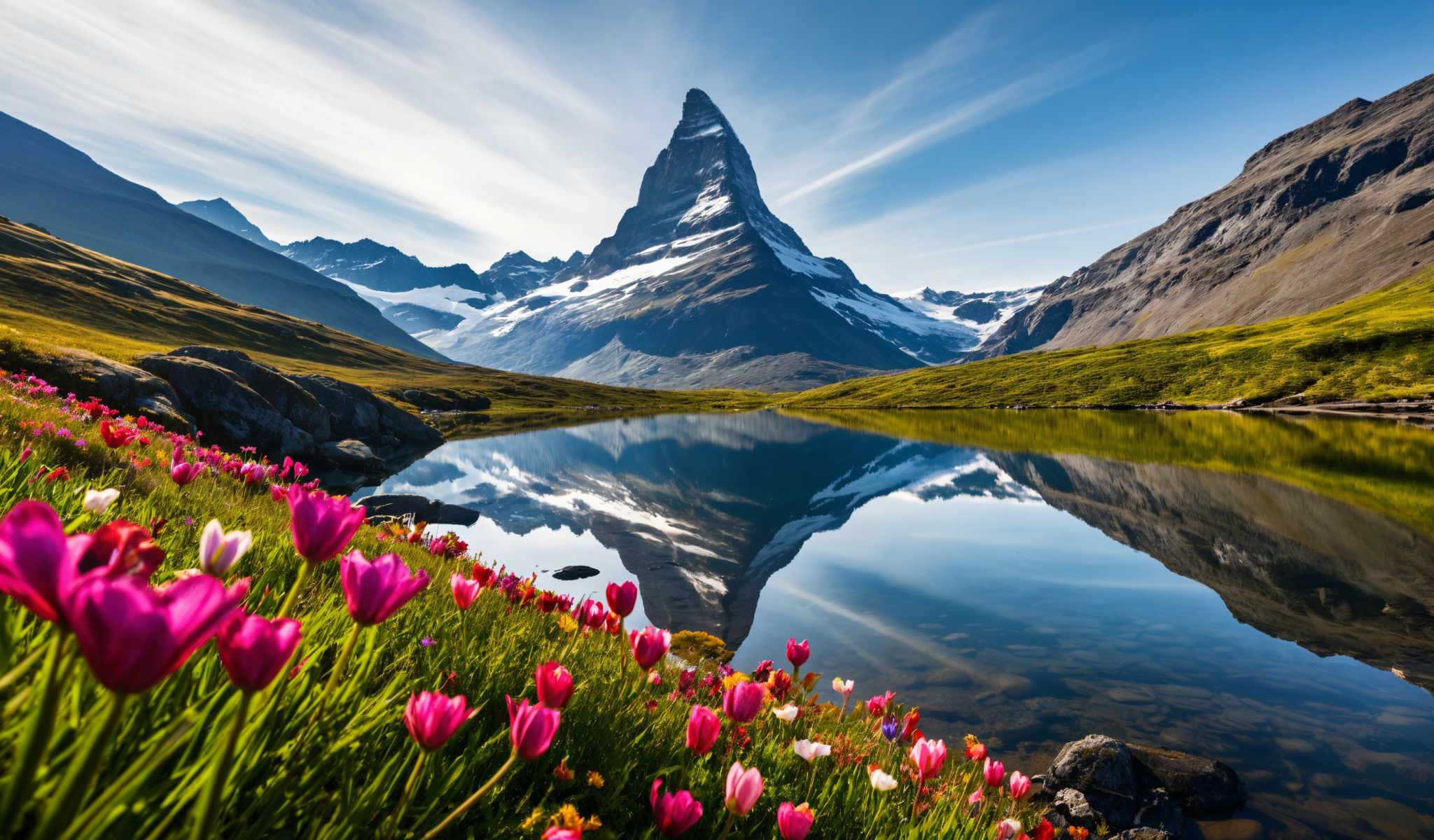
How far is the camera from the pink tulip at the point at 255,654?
1.22m

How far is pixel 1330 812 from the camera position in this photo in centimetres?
743

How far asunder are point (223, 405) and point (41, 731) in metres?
37.3

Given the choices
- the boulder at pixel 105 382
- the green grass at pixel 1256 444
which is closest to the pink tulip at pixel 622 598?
the boulder at pixel 105 382

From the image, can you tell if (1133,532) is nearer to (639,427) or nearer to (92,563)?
(92,563)

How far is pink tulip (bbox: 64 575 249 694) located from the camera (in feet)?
2.68

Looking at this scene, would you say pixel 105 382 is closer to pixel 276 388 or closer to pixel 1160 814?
pixel 276 388

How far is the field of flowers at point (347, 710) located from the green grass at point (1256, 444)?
962 inches

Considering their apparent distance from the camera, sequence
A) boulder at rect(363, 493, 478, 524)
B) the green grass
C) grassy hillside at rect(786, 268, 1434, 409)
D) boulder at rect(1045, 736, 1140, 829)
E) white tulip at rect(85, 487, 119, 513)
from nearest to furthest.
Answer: white tulip at rect(85, 487, 119, 513), boulder at rect(1045, 736, 1140, 829), boulder at rect(363, 493, 478, 524), the green grass, grassy hillside at rect(786, 268, 1434, 409)

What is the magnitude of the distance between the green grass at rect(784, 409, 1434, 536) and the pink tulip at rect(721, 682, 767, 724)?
2501 centimetres

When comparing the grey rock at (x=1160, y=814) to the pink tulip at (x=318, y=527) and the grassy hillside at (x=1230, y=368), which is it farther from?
the grassy hillside at (x=1230, y=368)

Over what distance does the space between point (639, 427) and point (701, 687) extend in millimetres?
78278

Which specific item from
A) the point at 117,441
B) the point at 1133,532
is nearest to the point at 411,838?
the point at 117,441

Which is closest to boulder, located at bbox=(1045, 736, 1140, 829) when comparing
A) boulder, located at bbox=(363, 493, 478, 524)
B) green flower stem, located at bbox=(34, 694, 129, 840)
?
green flower stem, located at bbox=(34, 694, 129, 840)

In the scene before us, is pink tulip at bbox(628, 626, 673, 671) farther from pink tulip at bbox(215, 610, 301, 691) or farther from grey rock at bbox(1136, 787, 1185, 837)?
grey rock at bbox(1136, 787, 1185, 837)
